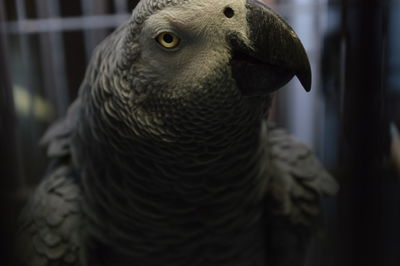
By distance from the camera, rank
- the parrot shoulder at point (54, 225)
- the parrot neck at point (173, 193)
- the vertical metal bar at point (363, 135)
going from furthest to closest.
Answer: the parrot shoulder at point (54, 225) → the parrot neck at point (173, 193) → the vertical metal bar at point (363, 135)

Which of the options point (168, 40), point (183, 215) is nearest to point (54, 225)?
point (183, 215)

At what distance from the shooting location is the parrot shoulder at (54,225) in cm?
90

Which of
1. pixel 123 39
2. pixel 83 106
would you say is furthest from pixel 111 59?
pixel 83 106

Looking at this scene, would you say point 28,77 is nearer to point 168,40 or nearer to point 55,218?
point 55,218

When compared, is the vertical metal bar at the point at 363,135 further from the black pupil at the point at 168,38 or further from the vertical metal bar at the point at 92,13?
the vertical metal bar at the point at 92,13

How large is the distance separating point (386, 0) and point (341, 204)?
29cm

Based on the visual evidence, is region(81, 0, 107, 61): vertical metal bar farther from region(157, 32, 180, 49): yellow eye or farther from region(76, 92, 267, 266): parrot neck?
region(157, 32, 180, 49): yellow eye

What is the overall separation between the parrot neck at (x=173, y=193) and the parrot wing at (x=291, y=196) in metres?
0.05

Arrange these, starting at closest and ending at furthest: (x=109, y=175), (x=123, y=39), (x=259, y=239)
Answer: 1. (x=123, y=39)
2. (x=109, y=175)
3. (x=259, y=239)

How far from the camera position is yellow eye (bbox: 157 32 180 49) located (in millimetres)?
673

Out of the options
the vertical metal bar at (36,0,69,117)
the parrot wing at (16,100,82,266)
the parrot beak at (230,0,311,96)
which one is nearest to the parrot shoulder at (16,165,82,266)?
the parrot wing at (16,100,82,266)

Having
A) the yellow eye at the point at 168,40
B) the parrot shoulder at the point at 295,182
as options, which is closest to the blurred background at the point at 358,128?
the parrot shoulder at the point at 295,182

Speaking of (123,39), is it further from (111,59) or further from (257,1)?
(257,1)

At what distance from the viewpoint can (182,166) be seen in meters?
0.80
